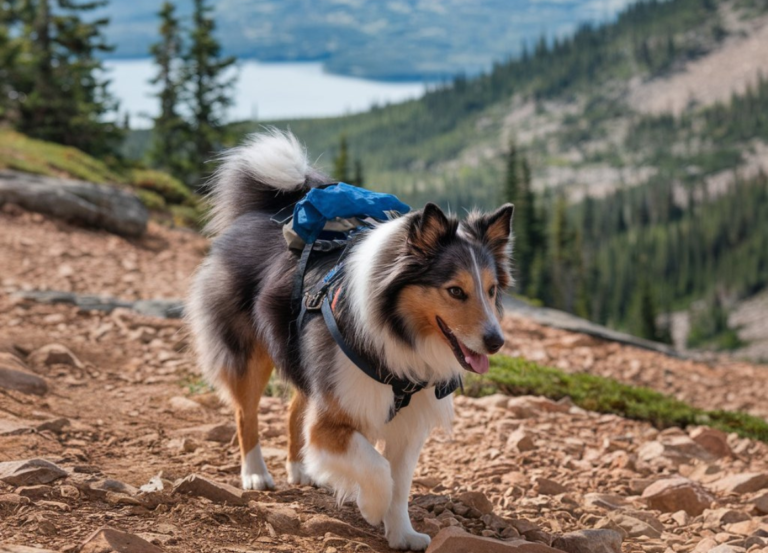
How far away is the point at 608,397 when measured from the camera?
975cm

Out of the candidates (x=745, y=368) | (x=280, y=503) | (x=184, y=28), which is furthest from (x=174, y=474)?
(x=184, y=28)

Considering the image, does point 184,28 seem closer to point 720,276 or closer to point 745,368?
point 745,368

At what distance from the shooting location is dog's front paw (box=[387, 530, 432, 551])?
5000mm

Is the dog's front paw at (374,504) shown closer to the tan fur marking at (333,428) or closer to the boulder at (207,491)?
the tan fur marking at (333,428)

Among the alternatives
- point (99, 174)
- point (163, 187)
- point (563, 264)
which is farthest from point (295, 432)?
point (563, 264)

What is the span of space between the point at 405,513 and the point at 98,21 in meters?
40.0

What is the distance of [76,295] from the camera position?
10.9m

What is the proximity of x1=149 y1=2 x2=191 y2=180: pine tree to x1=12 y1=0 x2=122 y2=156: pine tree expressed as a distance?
5.42m

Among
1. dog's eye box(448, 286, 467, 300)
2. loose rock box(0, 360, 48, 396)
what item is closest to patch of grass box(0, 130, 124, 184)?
loose rock box(0, 360, 48, 396)

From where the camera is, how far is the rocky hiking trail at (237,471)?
4668 millimetres

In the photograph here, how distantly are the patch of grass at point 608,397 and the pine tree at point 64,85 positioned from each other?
27.4 meters

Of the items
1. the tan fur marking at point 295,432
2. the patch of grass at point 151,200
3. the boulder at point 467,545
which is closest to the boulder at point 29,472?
the tan fur marking at point 295,432

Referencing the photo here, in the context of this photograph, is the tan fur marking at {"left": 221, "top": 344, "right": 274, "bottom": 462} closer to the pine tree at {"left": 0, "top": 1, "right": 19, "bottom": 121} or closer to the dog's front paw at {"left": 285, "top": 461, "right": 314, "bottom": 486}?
the dog's front paw at {"left": 285, "top": 461, "right": 314, "bottom": 486}

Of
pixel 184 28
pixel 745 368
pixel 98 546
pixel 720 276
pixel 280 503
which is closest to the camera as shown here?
pixel 98 546
